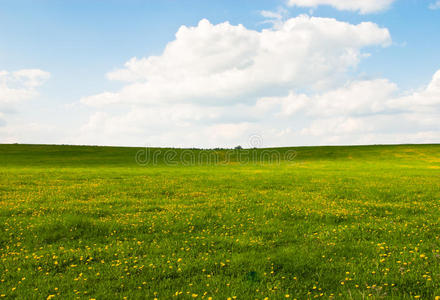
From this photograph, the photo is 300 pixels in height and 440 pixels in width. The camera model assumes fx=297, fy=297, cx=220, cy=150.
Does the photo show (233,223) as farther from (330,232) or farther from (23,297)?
(23,297)

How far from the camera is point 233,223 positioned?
37.8 ft

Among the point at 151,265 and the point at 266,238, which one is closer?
the point at 151,265

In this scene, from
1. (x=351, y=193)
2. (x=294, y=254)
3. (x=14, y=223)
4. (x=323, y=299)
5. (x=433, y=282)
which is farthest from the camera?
(x=351, y=193)

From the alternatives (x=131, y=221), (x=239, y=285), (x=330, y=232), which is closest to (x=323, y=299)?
(x=239, y=285)

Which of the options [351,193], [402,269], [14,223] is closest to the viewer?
[402,269]

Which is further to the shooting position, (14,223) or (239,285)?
(14,223)

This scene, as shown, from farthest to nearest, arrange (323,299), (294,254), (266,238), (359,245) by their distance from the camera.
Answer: (266,238)
(359,245)
(294,254)
(323,299)

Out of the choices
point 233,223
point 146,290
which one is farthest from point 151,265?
point 233,223

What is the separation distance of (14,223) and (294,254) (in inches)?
415

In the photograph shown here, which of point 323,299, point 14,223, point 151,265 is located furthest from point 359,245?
point 14,223

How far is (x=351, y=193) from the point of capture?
19.0 m

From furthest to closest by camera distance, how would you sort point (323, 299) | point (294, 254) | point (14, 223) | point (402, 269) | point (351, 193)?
point (351, 193) < point (14, 223) < point (294, 254) < point (402, 269) < point (323, 299)

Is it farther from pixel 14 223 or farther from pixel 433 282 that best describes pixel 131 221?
pixel 433 282

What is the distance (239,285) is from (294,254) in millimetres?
2344
